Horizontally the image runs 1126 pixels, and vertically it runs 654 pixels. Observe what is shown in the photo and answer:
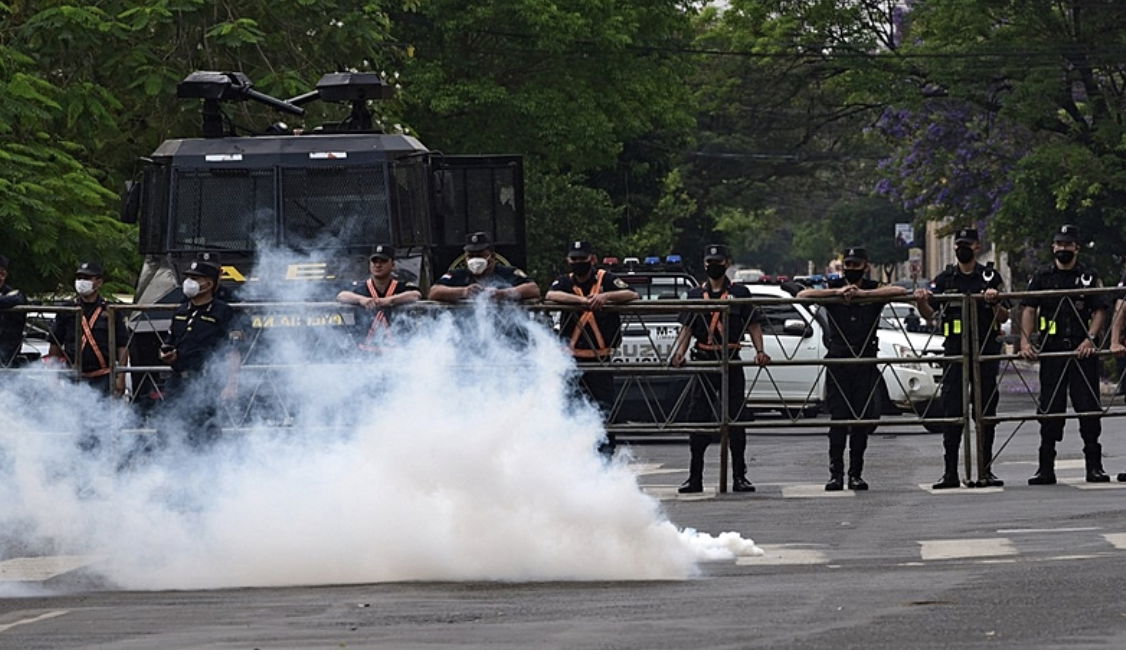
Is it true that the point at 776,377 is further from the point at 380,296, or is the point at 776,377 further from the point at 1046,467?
the point at 380,296

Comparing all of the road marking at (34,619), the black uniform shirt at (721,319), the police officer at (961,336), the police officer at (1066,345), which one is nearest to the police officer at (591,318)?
the black uniform shirt at (721,319)

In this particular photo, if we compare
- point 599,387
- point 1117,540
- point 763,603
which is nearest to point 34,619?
point 763,603

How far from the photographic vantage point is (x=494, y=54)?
1687 inches

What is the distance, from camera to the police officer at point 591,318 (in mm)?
15648

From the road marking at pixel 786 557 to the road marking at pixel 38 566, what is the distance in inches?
144

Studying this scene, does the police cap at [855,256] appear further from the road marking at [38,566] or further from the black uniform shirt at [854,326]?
the road marking at [38,566]

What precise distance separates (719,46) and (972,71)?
41.7 feet

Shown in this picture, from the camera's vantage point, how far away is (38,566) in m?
12.2

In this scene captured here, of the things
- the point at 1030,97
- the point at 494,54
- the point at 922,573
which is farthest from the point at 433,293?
the point at 494,54

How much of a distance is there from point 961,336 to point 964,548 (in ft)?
14.9

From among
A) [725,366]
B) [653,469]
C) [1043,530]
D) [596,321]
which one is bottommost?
[653,469]

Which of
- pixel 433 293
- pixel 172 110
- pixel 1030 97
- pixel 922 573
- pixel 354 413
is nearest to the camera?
pixel 922 573

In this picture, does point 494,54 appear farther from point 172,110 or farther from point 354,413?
point 354,413

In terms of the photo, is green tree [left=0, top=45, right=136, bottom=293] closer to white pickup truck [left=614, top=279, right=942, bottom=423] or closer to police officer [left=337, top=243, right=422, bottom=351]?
police officer [left=337, top=243, right=422, bottom=351]
